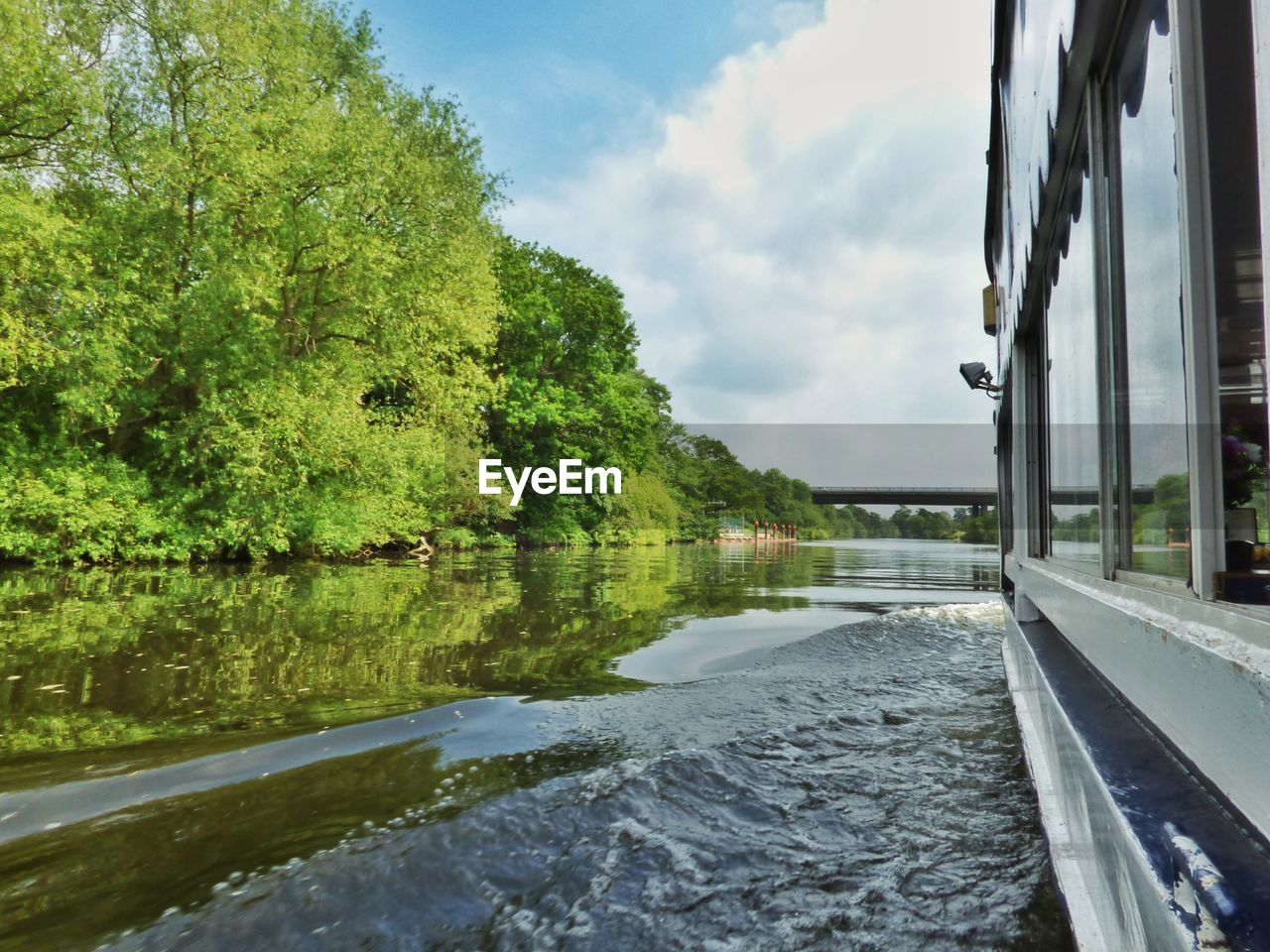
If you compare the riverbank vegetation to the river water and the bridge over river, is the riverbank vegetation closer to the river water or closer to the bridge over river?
the river water

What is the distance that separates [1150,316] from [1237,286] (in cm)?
45

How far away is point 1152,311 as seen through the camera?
1361 mm

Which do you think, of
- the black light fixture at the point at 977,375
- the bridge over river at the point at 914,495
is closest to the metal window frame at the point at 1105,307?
the black light fixture at the point at 977,375

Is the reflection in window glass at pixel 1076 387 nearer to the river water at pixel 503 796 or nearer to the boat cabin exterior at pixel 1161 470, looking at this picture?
the boat cabin exterior at pixel 1161 470

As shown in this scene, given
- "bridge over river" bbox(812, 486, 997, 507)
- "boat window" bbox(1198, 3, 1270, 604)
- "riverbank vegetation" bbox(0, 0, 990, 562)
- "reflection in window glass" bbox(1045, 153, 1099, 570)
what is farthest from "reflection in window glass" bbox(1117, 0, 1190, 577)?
"bridge over river" bbox(812, 486, 997, 507)

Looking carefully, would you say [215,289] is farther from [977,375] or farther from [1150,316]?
[1150,316]

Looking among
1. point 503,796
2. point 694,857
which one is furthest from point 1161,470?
point 503,796

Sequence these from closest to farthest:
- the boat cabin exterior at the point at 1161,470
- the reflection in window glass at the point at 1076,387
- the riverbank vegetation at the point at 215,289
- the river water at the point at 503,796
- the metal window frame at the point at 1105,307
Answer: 1. the boat cabin exterior at the point at 1161,470
2. the metal window frame at the point at 1105,307
3. the reflection in window glass at the point at 1076,387
4. the river water at the point at 503,796
5. the riverbank vegetation at the point at 215,289

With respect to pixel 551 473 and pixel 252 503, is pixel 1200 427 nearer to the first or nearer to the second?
pixel 252 503

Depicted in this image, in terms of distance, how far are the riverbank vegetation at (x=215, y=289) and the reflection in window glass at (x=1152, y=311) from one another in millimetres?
14145

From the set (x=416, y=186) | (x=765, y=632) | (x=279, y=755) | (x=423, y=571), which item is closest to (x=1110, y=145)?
(x=279, y=755)

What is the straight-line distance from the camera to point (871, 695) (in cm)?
495

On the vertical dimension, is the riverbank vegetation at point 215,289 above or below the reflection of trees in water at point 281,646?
above

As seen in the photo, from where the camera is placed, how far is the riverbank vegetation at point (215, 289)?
12.7m
